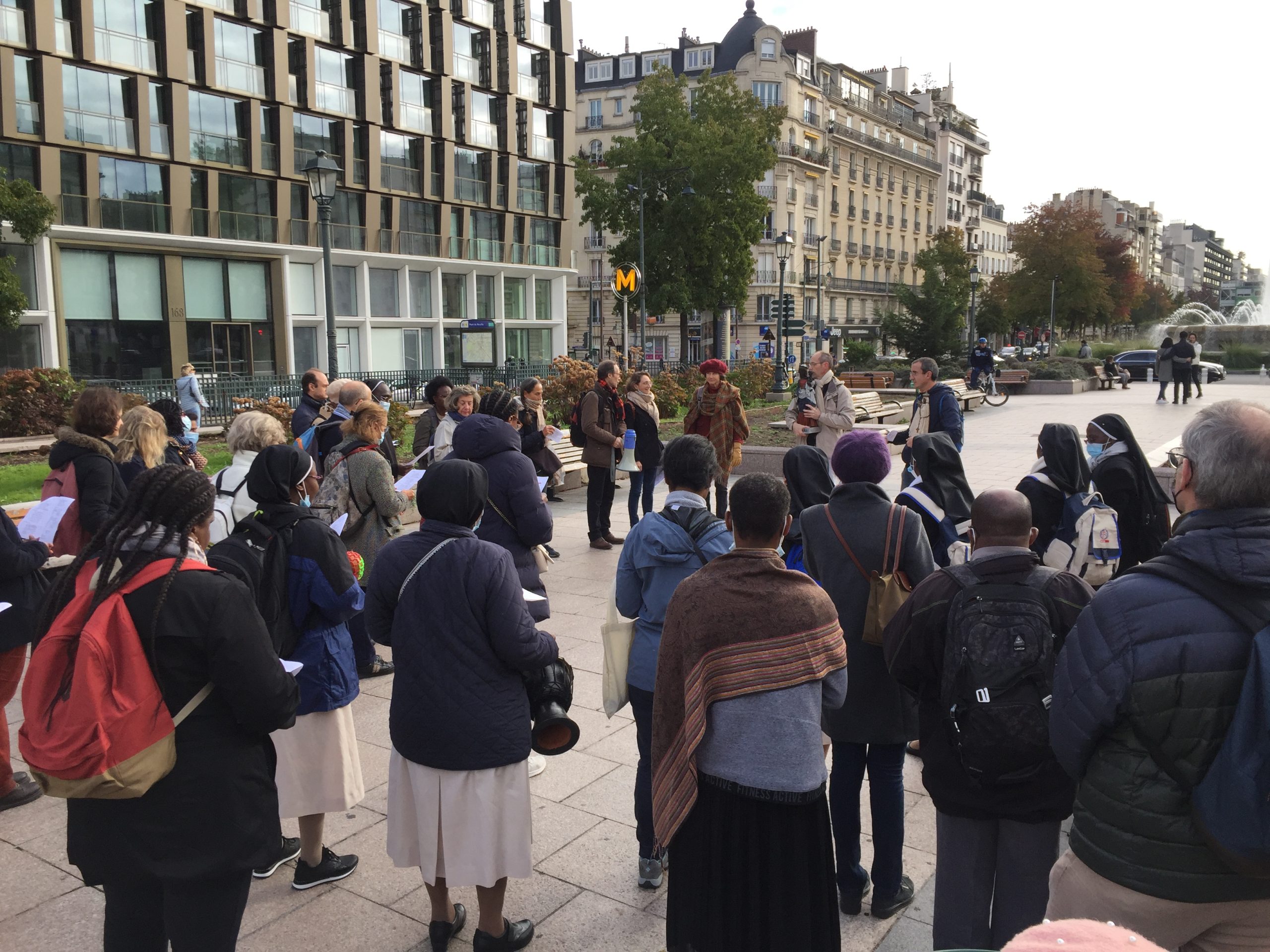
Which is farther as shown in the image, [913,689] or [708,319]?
[708,319]

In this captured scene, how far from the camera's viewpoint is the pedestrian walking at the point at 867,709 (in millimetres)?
3688

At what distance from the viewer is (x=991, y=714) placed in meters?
2.77

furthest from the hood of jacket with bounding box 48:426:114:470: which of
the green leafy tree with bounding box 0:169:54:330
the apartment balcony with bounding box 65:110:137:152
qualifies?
the apartment balcony with bounding box 65:110:137:152

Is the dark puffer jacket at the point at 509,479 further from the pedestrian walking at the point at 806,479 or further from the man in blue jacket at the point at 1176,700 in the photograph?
the man in blue jacket at the point at 1176,700

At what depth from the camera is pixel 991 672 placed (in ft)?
9.08

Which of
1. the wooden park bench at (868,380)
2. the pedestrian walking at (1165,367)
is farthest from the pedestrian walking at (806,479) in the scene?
the wooden park bench at (868,380)

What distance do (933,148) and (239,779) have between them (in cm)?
10626

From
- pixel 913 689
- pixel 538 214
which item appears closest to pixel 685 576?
pixel 913 689

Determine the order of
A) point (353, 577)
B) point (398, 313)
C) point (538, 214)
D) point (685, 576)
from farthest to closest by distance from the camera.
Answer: point (538, 214) → point (398, 313) → point (353, 577) → point (685, 576)

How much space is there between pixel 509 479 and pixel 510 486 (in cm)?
4

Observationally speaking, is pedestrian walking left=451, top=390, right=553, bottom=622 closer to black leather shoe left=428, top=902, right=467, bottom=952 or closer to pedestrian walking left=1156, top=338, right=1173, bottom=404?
black leather shoe left=428, top=902, right=467, bottom=952

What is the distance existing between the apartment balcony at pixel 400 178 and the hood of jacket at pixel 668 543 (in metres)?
42.4

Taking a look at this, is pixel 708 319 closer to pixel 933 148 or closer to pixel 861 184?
pixel 861 184

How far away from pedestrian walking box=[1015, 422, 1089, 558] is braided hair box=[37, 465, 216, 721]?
12.4 feet
